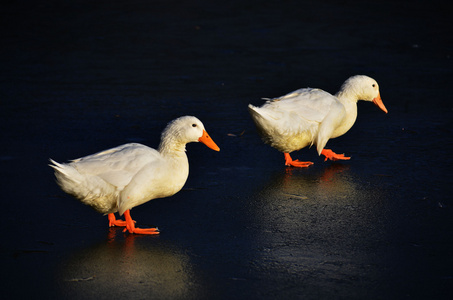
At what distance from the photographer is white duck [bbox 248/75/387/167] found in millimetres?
7548

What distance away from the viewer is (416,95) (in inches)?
421

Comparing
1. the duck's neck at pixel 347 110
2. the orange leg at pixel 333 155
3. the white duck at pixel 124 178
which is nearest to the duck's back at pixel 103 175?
the white duck at pixel 124 178

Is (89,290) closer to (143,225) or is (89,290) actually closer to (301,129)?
(143,225)

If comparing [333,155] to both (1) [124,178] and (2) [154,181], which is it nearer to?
(2) [154,181]

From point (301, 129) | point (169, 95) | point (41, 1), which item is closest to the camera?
point (301, 129)

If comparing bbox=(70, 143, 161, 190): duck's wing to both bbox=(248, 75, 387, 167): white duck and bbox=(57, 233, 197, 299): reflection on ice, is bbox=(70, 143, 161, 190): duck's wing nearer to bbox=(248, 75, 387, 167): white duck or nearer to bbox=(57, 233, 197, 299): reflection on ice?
bbox=(57, 233, 197, 299): reflection on ice

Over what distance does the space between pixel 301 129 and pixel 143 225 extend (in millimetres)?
2592

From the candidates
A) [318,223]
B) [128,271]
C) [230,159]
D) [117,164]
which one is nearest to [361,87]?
[230,159]

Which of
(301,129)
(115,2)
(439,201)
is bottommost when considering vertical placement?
(439,201)

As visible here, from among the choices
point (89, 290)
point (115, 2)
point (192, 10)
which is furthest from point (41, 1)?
point (89, 290)

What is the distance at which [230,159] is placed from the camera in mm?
7930

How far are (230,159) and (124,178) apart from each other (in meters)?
2.34

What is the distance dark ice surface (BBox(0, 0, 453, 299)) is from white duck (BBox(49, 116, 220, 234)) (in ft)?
0.91

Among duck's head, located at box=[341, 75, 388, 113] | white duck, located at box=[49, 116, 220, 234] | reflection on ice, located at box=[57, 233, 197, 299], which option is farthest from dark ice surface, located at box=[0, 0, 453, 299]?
duck's head, located at box=[341, 75, 388, 113]
